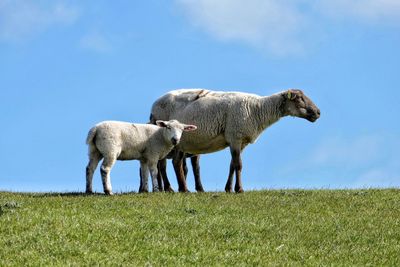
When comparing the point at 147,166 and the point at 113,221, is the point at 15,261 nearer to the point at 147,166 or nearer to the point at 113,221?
the point at 113,221

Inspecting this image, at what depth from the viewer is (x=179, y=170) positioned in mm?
26016

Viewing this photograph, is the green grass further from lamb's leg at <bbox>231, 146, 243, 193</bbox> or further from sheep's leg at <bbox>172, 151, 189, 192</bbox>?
sheep's leg at <bbox>172, 151, 189, 192</bbox>

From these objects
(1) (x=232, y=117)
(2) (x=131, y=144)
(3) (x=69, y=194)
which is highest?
(1) (x=232, y=117)

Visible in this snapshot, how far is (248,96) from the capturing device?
26.5m

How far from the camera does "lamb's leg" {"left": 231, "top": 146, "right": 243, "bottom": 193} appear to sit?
2480 centimetres

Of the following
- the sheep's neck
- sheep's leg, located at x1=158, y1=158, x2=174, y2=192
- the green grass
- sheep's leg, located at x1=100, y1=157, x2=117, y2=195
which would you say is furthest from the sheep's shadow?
the sheep's neck

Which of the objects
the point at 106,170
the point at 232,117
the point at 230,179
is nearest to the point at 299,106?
the point at 232,117

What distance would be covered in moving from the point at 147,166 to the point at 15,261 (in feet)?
34.6

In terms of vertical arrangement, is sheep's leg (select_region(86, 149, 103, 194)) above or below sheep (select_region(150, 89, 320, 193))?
below

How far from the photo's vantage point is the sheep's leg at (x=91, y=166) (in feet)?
77.3

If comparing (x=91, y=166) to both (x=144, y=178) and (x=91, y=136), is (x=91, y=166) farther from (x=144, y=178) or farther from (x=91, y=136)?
(x=144, y=178)

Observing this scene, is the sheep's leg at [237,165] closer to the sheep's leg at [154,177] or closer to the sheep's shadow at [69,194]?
the sheep's leg at [154,177]

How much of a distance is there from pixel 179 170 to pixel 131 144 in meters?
2.93

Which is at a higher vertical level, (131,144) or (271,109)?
(271,109)
